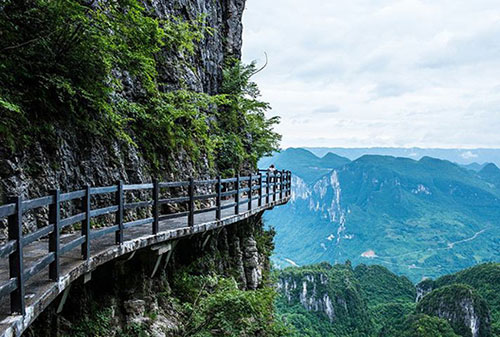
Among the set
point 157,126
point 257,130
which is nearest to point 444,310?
point 257,130

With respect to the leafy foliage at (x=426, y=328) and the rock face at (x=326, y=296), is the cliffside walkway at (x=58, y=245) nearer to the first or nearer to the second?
the leafy foliage at (x=426, y=328)

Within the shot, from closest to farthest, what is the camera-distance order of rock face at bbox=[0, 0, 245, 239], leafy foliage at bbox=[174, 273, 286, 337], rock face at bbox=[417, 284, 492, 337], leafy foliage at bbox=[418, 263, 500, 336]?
1. rock face at bbox=[0, 0, 245, 239]
2. leafy foliage at bbox=[174, 273, 286, 337]
3. rock face at bbox=[417, 284, 492, 337]
4. leafy foliage at bbox=[418, 263, 500, 336]

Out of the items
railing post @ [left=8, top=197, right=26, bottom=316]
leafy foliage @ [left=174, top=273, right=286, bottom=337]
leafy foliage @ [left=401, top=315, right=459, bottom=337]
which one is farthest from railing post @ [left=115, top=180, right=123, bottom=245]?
leafy foliage @ [left=401, top=315, right=459, bottom=337]

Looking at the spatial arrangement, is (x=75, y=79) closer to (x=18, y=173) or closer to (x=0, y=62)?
(x=0, y=62)

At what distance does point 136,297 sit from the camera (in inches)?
288

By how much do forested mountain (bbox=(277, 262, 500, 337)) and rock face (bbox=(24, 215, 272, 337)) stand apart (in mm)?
52880

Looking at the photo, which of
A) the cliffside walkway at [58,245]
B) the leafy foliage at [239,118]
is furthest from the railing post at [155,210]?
the leafy foliage at [239,118]

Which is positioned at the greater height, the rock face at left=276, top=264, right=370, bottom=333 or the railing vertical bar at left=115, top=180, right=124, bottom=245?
the railing vertical bar at left=115, top=180, right=124, bottom=245

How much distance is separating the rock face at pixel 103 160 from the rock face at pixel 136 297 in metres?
1.46

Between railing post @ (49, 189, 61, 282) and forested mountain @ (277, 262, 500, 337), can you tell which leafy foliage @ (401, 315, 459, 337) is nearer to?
forested mountain @ (277, 262, 500, 337)

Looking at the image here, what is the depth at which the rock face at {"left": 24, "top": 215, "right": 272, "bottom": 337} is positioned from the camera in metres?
5.66

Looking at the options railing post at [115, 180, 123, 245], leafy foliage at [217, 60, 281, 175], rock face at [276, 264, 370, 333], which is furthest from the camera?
rock face at [276, 264, 370, 333]

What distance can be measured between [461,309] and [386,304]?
2478 cm

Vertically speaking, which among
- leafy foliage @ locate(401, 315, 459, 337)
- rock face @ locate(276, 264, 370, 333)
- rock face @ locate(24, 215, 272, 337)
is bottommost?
rock face @ locate(276, 264, 370, 333)
